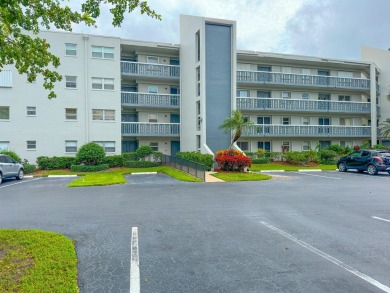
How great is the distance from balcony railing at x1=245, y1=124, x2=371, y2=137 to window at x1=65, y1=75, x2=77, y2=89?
16.6 metres

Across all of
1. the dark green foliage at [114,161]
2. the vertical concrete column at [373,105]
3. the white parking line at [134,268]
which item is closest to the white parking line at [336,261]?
the white parking line at [134,268]

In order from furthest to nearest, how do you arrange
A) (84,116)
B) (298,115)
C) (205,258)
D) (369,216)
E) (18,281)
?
(298,115) → (84,116) → (369,216) → (205,258) → (18,281)

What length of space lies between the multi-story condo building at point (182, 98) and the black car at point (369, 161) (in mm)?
7247

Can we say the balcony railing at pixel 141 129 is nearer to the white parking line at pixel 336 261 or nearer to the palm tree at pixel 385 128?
the white parking line at pixel 336 261

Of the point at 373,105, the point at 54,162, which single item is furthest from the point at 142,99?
the point at 373,105

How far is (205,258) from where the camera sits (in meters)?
4.60

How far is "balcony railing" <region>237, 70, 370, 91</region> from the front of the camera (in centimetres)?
2611

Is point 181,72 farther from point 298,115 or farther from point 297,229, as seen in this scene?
point 297,229

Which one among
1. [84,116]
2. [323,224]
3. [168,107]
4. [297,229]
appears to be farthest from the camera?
[168,107]

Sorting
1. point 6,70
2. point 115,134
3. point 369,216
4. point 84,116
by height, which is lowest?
point 369,216

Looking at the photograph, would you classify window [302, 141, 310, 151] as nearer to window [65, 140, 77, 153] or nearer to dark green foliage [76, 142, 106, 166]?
dark green foliage [76, 142, 106, 166]

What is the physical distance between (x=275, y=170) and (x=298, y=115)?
10.1 meters

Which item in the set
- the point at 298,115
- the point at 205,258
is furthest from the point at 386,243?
the point at 298,115

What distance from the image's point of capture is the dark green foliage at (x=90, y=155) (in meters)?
20.8
